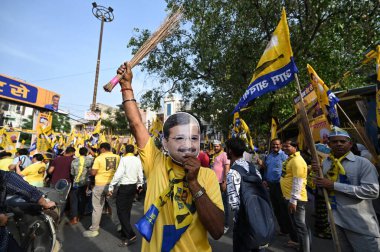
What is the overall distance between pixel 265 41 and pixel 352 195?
9829 millimetres

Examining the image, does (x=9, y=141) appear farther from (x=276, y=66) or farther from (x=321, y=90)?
(x=321, y=90)

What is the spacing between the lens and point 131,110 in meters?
1.80

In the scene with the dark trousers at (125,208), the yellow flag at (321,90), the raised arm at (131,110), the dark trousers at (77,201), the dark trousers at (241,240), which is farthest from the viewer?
the dark trousers at (77,201)

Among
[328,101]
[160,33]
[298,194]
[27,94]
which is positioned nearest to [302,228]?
[298,194]

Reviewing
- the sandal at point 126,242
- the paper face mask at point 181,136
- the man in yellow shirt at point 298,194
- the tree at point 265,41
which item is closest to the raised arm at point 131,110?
the paper face mask at point 181,136

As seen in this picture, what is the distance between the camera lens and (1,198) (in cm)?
224

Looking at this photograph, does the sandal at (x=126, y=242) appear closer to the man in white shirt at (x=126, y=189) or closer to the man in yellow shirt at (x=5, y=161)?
the man in white shirt at (x=126, y=189)

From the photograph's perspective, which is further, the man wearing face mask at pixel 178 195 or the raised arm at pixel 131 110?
the raised arm at pixel 131 110

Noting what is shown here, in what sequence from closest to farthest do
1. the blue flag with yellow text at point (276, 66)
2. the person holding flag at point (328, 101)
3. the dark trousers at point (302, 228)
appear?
1. the blue flag with yellow text at point (276, 66)
2. the person holding flag at point (328, 101)
3. the dark trousers at point (302, 228)

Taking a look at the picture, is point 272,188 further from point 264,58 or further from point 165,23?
point 165,23

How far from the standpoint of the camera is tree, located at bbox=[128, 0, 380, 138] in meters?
9.26

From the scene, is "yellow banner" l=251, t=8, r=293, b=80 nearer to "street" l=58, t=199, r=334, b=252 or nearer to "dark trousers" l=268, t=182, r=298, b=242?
"dark trousers" l=268, t=182, r=298, b=242

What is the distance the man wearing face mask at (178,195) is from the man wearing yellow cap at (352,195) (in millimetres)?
1844

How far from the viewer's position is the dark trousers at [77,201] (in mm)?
6152
